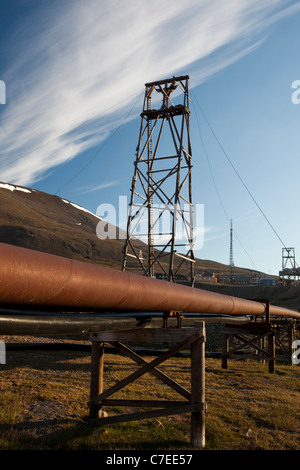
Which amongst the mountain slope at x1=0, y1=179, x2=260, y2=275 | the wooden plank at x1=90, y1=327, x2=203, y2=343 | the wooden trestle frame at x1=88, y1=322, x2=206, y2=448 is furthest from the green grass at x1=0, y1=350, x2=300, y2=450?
the mountain slope at x1=0, y1=179, x2=260, y2=275

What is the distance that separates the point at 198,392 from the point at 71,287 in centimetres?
362

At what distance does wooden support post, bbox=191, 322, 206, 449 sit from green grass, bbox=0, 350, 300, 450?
0.19 m

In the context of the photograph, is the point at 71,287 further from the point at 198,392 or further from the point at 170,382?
the point at 198,392

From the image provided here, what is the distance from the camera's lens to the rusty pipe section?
11.6 ft

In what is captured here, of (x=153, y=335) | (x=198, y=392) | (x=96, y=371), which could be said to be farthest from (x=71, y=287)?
(x=96, y=371)

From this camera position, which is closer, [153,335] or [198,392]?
[198,392]

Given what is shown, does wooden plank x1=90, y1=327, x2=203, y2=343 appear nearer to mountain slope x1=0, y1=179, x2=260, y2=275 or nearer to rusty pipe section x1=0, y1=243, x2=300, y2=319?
rusty pipe section x1=0, y1=243, x2=300, y2=319

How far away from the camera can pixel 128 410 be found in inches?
316

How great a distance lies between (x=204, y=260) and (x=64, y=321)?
598ft

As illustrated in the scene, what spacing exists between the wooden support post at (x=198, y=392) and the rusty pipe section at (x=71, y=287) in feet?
2.83

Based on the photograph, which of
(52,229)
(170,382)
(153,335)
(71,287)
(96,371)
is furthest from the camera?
(52,229)
